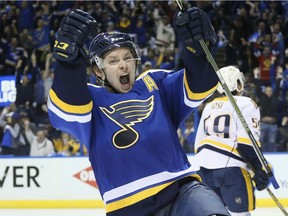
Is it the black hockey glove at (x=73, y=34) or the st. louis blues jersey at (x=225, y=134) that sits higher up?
the black hockey glove at (x=73, y=34)

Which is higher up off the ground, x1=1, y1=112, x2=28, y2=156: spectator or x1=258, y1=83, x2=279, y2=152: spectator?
x1=258, y1=83, x2=279, y2=152: spectator

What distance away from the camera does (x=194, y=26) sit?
2.42 metres

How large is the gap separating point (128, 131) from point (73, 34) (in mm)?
447

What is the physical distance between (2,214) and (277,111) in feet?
9.51

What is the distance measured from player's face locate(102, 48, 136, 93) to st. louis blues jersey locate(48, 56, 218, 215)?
1.7 inches

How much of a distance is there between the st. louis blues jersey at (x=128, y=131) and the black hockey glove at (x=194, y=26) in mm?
151

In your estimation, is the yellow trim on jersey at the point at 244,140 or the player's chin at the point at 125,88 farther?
the yellow trim on jersey at the point at 244,140

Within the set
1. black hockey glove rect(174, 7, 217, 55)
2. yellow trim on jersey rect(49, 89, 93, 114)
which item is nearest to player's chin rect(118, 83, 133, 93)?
yellow trim on jersey rect(49, 89, 93, 114)

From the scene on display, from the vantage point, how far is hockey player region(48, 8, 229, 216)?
95.2 inches

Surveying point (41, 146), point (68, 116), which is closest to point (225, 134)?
point (68, 116)

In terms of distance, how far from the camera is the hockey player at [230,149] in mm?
4152

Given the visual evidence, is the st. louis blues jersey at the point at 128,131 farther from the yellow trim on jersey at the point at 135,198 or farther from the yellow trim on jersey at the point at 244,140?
the yellow trim on jersey at the point at 244,140

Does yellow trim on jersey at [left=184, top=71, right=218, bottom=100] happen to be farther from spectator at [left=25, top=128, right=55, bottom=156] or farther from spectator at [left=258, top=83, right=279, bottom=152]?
spectator at [left=25, top=128, right=55, bottom=156]

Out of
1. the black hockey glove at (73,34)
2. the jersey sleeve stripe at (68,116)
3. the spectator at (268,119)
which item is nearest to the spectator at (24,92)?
the spectator at (268,119)
